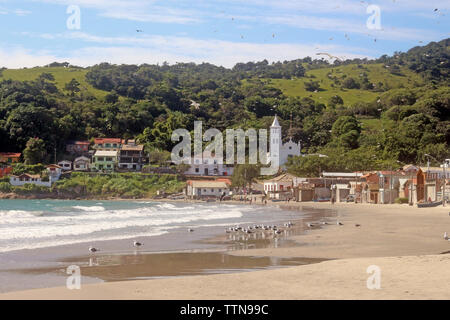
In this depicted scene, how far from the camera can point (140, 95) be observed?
137m

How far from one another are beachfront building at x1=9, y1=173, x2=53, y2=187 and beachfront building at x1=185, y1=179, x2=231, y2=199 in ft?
66.5

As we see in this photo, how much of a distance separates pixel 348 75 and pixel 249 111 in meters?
55.2

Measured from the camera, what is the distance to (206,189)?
80.9m

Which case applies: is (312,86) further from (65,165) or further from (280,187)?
(280,187)

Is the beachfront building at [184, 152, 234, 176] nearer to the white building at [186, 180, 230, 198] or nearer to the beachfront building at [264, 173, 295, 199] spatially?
the white building at [186, 180, 230, 198]

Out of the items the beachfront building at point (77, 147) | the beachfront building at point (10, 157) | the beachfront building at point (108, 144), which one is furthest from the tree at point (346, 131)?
the beachfront building at point (10, 157)

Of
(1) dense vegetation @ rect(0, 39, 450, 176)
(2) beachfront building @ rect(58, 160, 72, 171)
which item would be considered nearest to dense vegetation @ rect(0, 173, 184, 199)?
(2) beachfront building @ rect(58, 160, 72, 171)

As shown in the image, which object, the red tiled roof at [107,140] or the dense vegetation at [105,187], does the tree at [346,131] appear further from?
the red tiled roof at [107,140]

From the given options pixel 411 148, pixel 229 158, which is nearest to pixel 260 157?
pixel 229 158

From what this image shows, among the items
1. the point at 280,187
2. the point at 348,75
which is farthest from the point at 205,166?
the point at 348,75

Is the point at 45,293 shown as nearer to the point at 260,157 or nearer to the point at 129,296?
the point at 129,296

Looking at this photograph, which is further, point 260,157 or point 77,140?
Result: point 77,140

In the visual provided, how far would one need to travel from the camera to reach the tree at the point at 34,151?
8812cm
